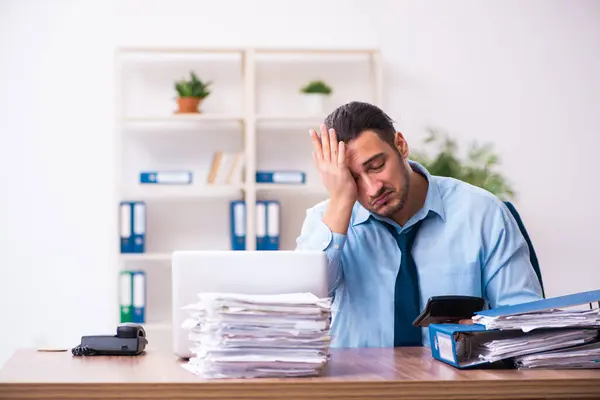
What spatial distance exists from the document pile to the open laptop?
132 mm

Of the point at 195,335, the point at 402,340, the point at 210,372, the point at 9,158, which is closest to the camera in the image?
the point at 210,372

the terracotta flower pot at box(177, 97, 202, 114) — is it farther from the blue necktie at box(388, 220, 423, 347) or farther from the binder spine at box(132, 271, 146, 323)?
the blue necktie at box(388, 220, 423, 347)

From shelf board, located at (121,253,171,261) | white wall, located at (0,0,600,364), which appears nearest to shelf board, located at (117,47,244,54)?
white wall, located at (0,0,600,364)

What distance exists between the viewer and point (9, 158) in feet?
15.0

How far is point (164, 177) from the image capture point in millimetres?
4406

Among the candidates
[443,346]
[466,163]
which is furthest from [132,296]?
[443,346]

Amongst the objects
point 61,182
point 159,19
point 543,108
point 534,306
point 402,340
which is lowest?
point 402,340

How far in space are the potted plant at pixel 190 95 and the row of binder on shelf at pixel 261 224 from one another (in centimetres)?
55

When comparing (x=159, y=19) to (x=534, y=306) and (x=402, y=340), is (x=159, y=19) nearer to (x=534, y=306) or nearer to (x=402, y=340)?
(x=402, y=340)

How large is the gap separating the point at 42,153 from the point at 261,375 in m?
3.41

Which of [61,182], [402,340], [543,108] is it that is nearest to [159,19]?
[61,182]

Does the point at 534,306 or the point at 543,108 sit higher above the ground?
the point at 543,108

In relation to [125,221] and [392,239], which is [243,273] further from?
[125,221]

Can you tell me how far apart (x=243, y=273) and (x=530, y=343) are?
0.57 metres
